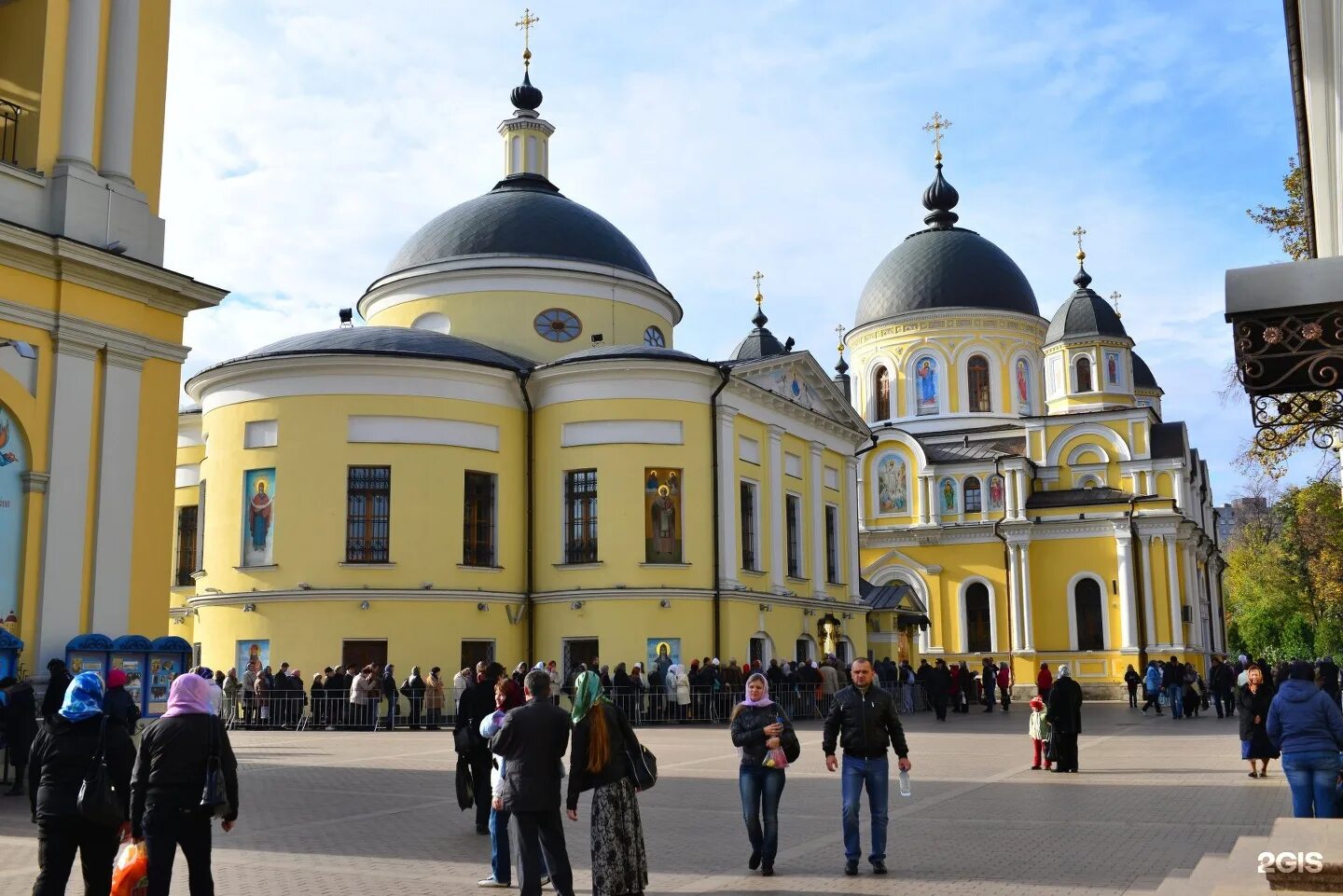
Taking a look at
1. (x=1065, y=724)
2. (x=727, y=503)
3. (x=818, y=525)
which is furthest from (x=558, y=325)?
(x=1065, y=724)

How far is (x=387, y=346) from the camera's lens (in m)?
33.3

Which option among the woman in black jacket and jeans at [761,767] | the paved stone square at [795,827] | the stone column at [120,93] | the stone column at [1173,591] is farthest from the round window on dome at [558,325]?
the woman in black jacket and jeans at [761,767]

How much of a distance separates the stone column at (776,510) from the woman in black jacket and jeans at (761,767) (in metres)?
25.9

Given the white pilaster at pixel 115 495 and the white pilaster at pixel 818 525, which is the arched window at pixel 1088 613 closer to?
the white pilaster at pixel 818 525

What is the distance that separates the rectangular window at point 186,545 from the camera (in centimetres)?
3600

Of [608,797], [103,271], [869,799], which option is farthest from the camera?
[103,271]

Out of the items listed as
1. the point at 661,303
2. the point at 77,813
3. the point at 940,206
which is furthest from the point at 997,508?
the point at 77,813

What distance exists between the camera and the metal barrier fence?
96.4 feet

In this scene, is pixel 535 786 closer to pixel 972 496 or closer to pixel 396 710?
pixel 396 710

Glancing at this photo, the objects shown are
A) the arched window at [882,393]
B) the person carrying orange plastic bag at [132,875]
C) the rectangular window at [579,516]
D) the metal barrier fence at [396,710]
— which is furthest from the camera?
the arched window at [882,393]

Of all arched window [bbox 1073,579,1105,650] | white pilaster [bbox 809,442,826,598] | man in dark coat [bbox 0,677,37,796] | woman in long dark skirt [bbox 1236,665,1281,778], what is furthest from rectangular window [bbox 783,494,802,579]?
man in dark coat [bbox 0,677,37,796]

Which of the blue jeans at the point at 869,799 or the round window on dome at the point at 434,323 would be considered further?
the round window on dome at the point at 434,323

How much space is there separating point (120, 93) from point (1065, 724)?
15122 millimetres

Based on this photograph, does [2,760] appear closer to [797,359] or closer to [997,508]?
[797,359]
